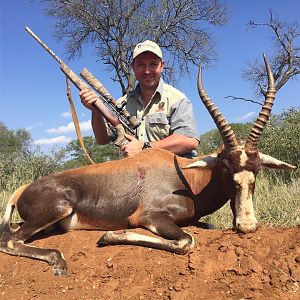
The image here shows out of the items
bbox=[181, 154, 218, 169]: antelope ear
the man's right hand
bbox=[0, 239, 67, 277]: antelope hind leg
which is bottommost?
bbox=[0, 239, 67, 277]: antelope hind leg

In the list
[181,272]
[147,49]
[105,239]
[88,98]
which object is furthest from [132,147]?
[181,272]

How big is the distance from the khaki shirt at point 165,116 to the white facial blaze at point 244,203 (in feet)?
5.75

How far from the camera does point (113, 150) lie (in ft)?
75.7

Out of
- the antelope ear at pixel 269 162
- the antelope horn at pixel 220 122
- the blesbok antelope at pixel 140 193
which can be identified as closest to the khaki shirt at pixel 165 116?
the blesbok antelope at pixel 140 193

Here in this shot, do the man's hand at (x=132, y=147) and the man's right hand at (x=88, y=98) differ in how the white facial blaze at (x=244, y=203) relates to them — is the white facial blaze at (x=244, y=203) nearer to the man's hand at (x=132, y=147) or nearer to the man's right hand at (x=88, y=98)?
the man's hand at (x=132, y=147)

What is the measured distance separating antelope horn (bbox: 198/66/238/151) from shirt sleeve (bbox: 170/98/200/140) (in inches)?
48.8

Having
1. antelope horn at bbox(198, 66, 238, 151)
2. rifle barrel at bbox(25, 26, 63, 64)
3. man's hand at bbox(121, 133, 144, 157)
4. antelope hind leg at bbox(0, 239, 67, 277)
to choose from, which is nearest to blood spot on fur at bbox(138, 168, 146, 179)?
man's hand at bbox(121, 133, 144, 157)

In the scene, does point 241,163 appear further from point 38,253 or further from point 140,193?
point 38,253

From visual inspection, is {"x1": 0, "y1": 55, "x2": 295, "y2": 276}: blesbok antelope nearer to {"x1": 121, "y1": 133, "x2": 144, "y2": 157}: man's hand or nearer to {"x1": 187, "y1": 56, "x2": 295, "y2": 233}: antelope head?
{"x1": 187, "y1": 56, "x2": 295, "y2": 233}: antelope head

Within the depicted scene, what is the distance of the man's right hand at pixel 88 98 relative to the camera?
6.18 metres

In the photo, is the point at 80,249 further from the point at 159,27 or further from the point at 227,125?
the point at 159,27

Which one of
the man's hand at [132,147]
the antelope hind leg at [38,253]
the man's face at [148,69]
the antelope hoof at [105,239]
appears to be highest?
the man's face at [148,69]

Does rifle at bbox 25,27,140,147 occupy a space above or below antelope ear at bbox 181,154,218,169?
above

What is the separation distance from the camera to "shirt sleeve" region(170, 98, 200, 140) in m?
5.86
